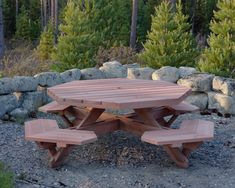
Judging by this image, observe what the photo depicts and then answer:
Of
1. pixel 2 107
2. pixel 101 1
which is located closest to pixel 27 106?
pixel 2 107

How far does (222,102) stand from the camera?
6.69 meters

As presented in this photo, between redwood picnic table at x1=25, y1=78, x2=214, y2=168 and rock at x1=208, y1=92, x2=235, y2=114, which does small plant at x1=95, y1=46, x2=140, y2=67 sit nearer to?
rock at x1=208, y1=92, x2=235, y2=114

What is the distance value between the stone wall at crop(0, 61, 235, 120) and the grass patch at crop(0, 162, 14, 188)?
215 cm

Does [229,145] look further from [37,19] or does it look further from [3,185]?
[37,19]

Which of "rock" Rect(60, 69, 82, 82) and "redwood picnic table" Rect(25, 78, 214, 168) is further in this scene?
"rock" Rect(60, 69, 82, 82)

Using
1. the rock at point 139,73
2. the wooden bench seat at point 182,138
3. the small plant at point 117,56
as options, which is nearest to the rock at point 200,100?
the rock at point 139,73

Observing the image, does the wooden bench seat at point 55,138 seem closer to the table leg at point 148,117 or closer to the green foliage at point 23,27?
the table leg at point 148,117

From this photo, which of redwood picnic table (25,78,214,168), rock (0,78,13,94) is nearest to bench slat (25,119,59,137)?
redwood picnic table (25,78,214,168)

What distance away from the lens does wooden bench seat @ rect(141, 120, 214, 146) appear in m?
4.07

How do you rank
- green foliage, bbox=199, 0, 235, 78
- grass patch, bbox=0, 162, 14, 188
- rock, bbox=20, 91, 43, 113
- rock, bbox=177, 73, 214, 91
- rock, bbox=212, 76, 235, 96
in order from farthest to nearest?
green foliage, bbox=199, 0, 235, 78 → rock, bbox=177, 73, 214, 91 → rock, bbox=212, 76, 235, 96 → rock, bbox=20, 91, 43, 113 → grass patch, bbox=0, 162, 14, 188

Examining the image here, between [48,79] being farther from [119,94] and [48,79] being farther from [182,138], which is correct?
[182,138]

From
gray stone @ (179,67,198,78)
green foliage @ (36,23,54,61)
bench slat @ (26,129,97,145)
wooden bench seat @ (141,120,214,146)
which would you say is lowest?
green foliage @ (36,23,54,61)

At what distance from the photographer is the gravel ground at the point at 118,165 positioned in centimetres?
403

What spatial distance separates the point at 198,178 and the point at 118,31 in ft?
47.0
